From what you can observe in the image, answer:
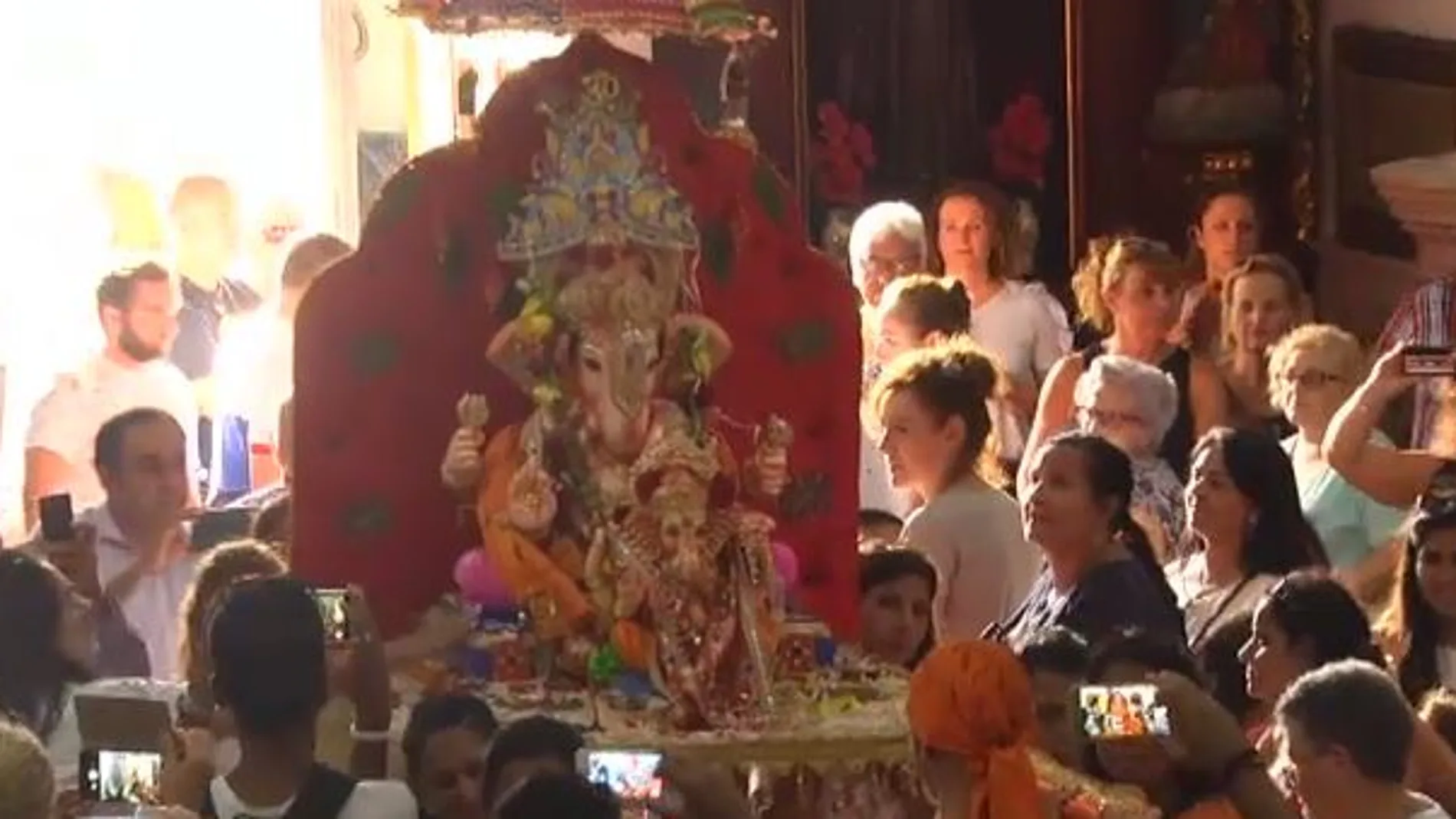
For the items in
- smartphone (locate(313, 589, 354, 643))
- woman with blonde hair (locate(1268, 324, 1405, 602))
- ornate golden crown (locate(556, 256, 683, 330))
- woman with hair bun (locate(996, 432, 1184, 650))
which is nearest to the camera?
smartphone (locate(313, 589, 354, 643))

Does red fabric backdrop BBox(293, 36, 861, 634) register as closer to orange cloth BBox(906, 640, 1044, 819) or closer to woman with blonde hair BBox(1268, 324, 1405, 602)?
woman with blonde hair BBox(1268, 324, 1405, 602)

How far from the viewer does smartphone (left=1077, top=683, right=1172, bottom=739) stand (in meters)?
5.05

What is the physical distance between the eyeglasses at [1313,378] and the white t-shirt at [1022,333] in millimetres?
1687

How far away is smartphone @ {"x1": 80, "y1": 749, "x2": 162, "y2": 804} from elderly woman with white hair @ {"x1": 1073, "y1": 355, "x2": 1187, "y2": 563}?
10.00 feet

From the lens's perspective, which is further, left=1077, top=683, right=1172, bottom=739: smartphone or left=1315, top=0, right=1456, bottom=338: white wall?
left=1315, top=0, right=1456, bottom=338: white wall

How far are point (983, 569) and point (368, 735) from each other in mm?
1552

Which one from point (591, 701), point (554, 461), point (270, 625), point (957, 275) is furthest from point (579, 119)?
point (957, 275)

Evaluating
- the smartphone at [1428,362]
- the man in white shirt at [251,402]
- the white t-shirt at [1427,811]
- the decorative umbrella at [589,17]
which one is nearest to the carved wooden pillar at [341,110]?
the man in white shirt at [251,402]

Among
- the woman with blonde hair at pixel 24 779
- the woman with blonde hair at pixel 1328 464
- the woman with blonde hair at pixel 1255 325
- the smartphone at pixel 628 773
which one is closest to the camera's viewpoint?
the woman with blonde hair at pixel 24 779

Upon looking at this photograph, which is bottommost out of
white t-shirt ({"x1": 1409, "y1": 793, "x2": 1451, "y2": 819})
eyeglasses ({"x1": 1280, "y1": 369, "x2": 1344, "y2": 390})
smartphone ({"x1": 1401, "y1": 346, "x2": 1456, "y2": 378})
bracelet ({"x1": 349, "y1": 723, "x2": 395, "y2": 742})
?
white t-shirt ({"x1": 1409, "y1": 793, "x2": 1451, "y2": 819})

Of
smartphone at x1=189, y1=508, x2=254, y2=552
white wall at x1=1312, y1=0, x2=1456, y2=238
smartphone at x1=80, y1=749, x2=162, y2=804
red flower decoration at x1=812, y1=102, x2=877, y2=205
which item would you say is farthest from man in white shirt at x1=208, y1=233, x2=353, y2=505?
white wall at x1=1312, y1=0, x2=1456, y2=238

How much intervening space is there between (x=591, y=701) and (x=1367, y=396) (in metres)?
2.07

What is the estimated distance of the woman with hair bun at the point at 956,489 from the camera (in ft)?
22.7

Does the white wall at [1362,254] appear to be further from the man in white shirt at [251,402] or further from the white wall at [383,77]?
the man in white shirt at [251,402]
